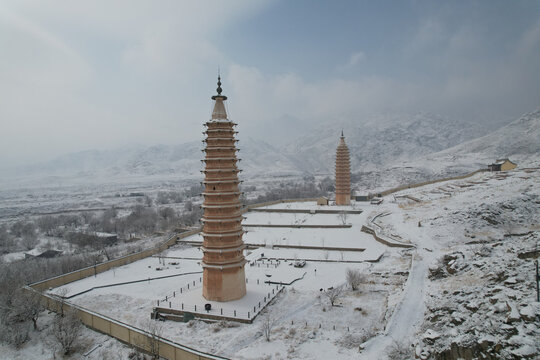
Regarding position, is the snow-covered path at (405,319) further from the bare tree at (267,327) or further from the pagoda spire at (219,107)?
the pagoda spire at (219,107)

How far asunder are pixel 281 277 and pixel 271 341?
10.3 m

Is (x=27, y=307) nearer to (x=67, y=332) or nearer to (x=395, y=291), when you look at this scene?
(x=67, y=332)

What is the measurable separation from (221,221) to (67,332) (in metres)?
10.8

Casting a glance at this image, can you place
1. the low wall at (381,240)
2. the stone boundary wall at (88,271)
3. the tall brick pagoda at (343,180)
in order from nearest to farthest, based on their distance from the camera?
1. the stone boundary wall at (88,271)
2. the low wall at (381,240)
3. the tall brick pagoda at (343,180)

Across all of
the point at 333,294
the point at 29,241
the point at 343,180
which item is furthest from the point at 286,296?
the point at 29,241

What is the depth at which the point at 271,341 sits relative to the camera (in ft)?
61.9

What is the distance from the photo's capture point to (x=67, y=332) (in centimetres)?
2025

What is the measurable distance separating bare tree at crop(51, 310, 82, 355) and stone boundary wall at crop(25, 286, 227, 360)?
105 centimetres

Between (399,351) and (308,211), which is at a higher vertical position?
(308,211)

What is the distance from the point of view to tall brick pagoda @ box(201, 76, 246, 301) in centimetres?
→ 2405

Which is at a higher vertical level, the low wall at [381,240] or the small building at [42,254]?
the low wall at [381,240]

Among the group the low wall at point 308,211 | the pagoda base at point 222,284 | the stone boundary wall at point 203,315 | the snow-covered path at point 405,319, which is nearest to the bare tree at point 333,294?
the stone boundary wall at point 203,315

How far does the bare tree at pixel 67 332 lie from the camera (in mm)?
20078

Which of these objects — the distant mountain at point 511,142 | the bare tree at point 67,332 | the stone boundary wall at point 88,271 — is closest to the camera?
the bare tree at point 67,332
